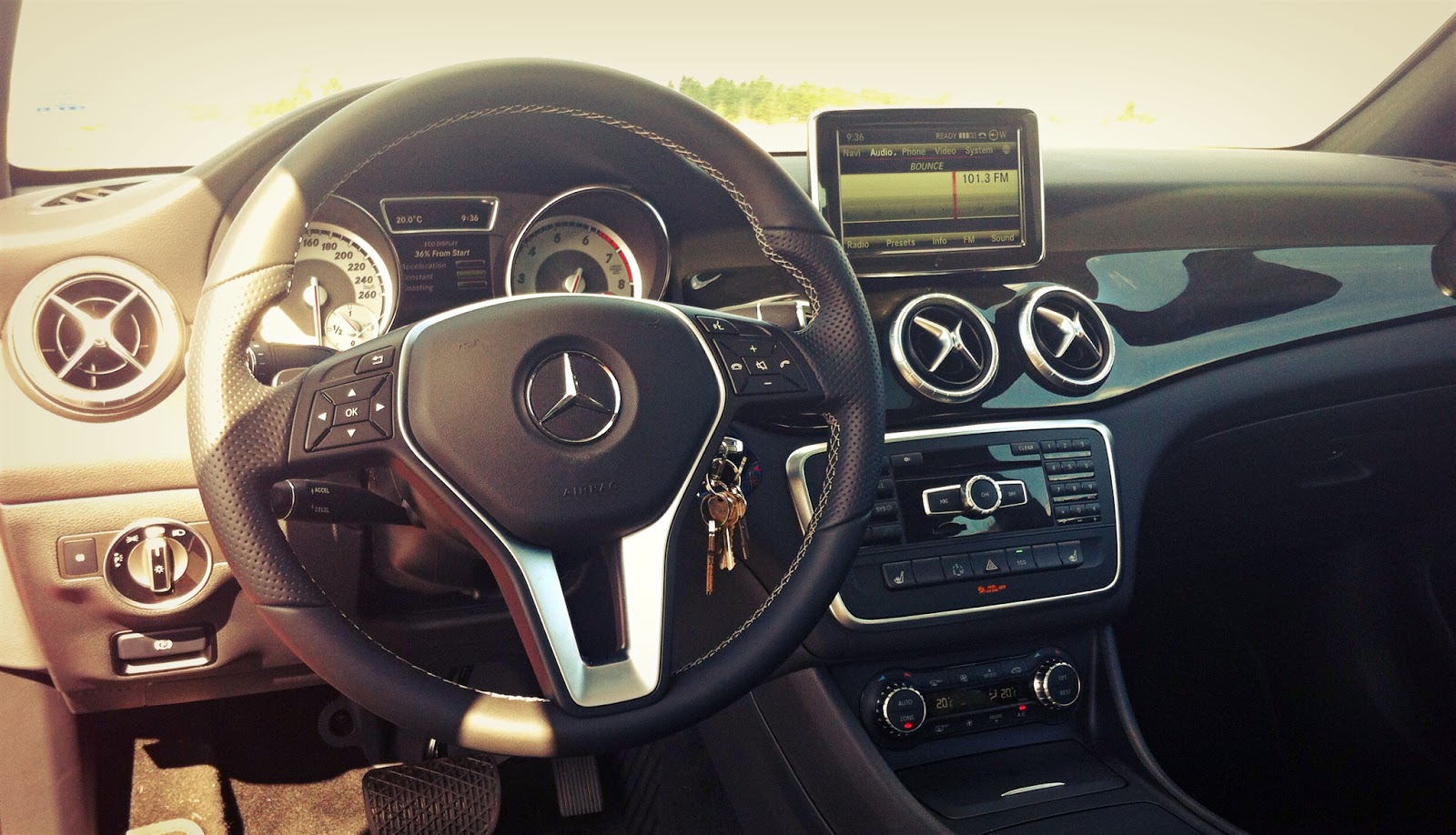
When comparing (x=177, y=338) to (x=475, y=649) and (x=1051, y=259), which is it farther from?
(x=1051, y=259)

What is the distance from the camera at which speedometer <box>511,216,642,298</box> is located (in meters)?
1.53

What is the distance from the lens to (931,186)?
162 centimetres

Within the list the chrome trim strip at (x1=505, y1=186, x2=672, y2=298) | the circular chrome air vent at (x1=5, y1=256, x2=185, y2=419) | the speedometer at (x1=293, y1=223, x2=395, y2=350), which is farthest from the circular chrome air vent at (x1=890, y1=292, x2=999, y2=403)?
the circular chrome air vent at (x1=5, y1=256, x2=185, y2=419)

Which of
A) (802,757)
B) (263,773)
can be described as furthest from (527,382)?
(263,773)

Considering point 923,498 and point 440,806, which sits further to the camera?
point 440,806

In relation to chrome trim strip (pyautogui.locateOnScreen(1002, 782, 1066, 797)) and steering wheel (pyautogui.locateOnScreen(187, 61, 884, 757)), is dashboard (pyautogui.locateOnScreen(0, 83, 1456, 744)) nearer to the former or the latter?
steering wheel (pyautogui.locateOnScreen(187, 61, 884, 757))

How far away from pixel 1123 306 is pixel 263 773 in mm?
1606

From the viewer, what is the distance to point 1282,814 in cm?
208

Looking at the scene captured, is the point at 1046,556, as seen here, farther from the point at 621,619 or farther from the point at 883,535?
the point at 621,619

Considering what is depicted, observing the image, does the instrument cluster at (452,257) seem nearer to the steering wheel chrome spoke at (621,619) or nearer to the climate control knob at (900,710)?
the steering wheel chrome spoke at (621,619)

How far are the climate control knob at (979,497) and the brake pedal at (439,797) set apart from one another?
0.88 meters

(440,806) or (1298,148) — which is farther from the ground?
(1298,148)

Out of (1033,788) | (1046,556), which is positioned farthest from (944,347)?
(1033,788)

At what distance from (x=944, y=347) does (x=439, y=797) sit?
1.07m
